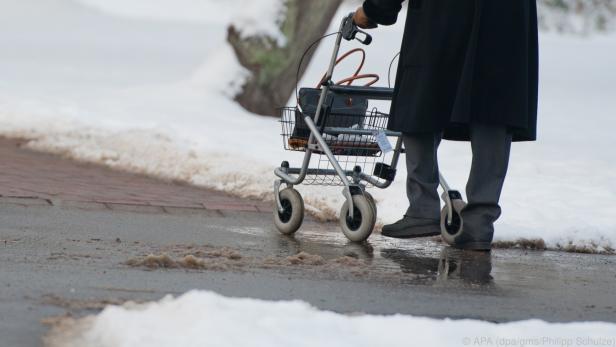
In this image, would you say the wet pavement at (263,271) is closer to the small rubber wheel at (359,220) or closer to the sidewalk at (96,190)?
the small rubber wheel at (359,220)

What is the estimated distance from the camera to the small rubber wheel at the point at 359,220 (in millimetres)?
5918

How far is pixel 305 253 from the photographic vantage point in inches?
213

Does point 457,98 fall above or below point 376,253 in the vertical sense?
above

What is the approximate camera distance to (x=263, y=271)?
496 cm

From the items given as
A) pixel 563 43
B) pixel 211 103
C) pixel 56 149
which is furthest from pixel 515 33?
pixel 563 43

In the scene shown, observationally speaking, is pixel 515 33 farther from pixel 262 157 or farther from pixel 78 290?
pixel 262 157

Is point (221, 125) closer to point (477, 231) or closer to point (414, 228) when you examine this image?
point (414, 228)

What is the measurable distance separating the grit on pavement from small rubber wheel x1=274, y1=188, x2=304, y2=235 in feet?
0.20

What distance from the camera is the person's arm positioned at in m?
5.85

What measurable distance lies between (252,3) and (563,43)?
16763 mm

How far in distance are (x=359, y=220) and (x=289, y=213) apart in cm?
44

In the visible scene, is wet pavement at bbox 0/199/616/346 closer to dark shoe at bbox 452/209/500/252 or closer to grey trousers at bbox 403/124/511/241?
dark shoe at bbox 452/209/500/252

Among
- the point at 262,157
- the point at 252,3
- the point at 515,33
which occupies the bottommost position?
the point at 262,157

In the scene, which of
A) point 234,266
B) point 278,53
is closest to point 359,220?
point 234,266
